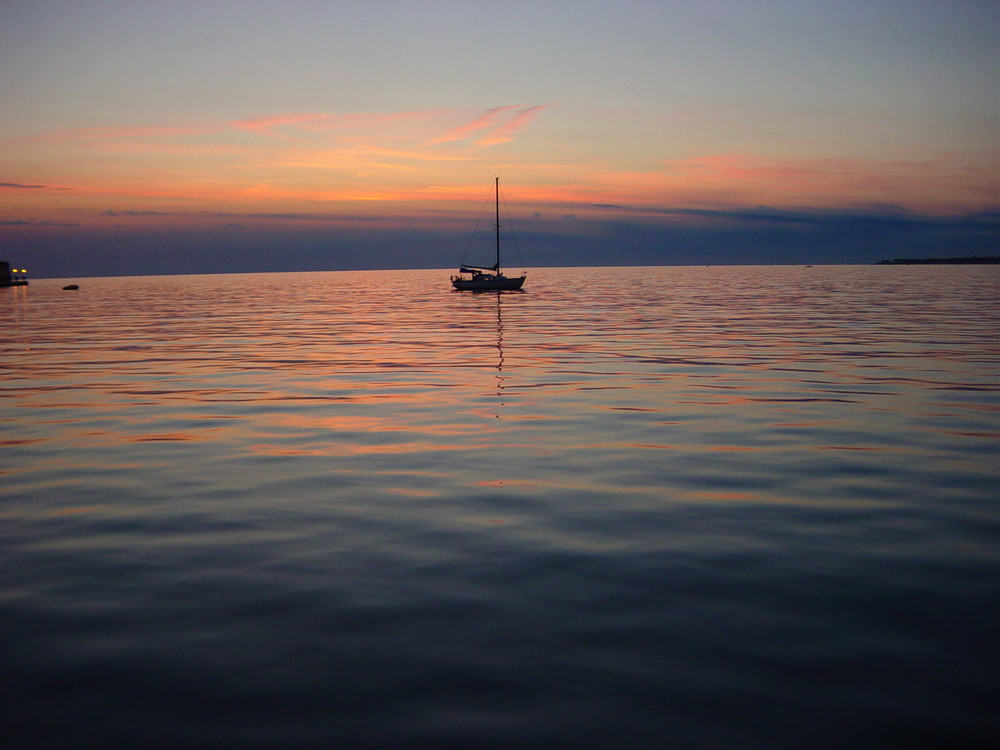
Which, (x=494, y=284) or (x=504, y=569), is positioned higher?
(x=494, y=284)

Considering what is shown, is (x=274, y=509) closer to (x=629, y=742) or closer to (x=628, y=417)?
(x=629, y=742)

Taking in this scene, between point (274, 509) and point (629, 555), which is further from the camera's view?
point (274, 509)

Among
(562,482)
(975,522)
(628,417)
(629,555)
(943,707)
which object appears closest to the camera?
(943,707)

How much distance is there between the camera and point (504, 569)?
9031 mm

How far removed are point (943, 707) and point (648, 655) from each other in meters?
2.14

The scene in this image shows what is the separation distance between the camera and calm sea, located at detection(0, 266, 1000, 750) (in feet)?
19.7

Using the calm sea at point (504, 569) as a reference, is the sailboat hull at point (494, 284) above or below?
above

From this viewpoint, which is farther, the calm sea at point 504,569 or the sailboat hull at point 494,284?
the sailboat hull at point 494,284

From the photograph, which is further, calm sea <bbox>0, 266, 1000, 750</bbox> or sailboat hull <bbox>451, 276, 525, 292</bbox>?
sailboat hull <bbox>451, 276, 525, 292</bbox>

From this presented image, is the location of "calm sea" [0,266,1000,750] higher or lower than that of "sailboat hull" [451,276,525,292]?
lower

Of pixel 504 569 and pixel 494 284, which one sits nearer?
pixel 504 569

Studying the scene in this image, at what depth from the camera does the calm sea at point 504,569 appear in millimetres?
5996

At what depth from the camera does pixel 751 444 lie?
1568cm

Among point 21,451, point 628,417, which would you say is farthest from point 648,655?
Answer: point 21,451
